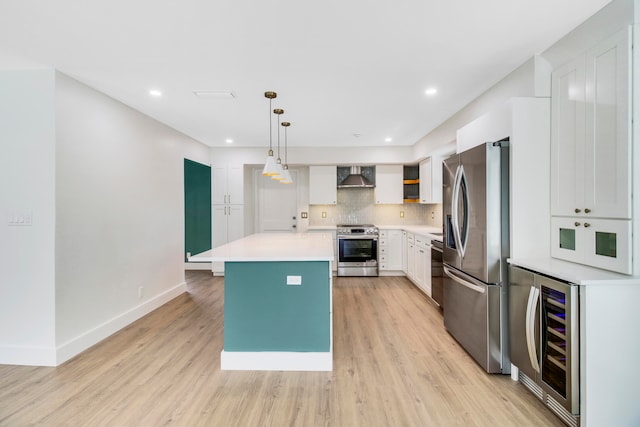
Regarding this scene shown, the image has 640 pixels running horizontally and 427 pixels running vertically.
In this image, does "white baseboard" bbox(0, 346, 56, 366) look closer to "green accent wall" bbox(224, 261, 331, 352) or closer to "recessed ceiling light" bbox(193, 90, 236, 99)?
"green accent wall" bbox(224, 261, 331, 352)

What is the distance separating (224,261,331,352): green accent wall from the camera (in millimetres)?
2490

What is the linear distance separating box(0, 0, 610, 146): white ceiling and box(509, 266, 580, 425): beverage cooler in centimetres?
164

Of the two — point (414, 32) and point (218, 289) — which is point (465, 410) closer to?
point (414, 32)

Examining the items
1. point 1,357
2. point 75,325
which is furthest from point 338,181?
point 1,357

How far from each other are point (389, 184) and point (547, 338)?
13.8 ft

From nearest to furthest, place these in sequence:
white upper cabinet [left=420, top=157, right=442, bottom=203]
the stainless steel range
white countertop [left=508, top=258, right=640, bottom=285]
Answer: white countertop [left=508, top=258, right=640, bottom=285], white upper cabinet [left=420, top=157, right=442, bottom=203], the stainless steel range

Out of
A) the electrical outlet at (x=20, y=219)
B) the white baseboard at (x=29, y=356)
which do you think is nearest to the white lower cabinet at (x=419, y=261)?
the white baseboard at (x=29, y=356)

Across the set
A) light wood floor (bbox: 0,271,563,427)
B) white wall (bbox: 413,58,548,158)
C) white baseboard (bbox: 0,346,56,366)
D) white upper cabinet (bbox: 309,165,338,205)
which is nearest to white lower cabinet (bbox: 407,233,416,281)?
white wall (bbox: 413,58,548,158)

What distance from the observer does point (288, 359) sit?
2467mm

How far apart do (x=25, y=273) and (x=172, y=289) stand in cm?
188

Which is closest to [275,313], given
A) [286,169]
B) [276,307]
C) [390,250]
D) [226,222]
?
[276,307]

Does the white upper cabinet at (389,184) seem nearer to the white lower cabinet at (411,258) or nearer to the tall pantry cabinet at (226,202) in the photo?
the white lower cabinet at (411,258)

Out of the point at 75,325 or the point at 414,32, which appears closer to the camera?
the point at 414,32

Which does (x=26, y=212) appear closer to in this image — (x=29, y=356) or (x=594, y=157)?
(x=29, y=356)
